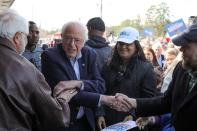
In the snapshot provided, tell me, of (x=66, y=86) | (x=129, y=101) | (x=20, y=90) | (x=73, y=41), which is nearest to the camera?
(x=20, y=90)

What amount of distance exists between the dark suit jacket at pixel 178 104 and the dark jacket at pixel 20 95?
991mm

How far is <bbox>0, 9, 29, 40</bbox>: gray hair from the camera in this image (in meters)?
3.04

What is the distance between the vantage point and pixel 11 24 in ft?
10.0

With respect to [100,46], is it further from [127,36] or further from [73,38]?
[73,38]

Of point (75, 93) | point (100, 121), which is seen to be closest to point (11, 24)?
point (75, 93)

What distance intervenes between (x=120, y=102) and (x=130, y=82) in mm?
452

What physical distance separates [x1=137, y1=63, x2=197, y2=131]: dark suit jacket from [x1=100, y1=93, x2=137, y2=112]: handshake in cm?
8

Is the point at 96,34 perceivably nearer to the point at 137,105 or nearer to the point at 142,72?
the point at 142,72

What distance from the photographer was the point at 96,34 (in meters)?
5.78

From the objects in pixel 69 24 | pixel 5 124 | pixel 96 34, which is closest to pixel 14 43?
→ pixel 5 124

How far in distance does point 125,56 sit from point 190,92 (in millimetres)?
1365

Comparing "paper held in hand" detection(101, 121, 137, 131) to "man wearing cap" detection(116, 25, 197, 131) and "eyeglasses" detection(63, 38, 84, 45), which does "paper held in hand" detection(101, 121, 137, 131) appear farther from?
"eyeglasses" detection(63, 38, 84, 45)

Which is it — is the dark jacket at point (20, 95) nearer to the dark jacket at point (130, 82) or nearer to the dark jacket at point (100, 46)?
the dark jacket at point (130, 82)

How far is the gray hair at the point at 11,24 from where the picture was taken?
304 cm
